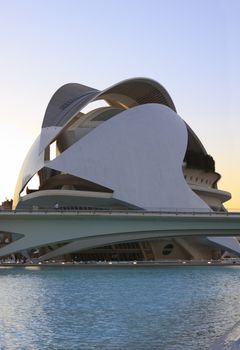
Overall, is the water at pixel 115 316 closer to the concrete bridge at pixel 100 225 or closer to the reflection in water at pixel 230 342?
the reflection in water at pixel 230 342

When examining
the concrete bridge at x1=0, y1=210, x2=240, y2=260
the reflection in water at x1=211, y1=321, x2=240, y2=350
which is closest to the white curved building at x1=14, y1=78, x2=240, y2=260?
the concrete bridge at x1=0, y1=210, x2=240, y2=260

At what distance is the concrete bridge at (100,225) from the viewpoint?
39.9m

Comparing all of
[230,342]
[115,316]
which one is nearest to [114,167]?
[115,316]

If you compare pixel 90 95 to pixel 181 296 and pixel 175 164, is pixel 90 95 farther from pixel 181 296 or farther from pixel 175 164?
pixel 181 296

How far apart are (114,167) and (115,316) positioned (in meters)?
33.5

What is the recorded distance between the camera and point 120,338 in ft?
39.3

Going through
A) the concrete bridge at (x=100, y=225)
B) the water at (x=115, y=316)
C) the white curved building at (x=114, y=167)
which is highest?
the white curved building at (x=114, y=167)

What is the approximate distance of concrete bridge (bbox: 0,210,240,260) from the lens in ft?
131

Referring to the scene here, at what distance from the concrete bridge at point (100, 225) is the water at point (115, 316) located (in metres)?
15.3

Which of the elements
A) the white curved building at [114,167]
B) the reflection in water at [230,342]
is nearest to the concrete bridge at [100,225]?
the white curved building at [114,167]

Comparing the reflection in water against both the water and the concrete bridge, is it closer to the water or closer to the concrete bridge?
the water

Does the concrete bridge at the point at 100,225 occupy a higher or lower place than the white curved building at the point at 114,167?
lower

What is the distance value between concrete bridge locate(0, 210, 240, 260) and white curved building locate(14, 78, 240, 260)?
474cm

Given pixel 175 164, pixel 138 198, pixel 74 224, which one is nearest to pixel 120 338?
pixel 74 224
